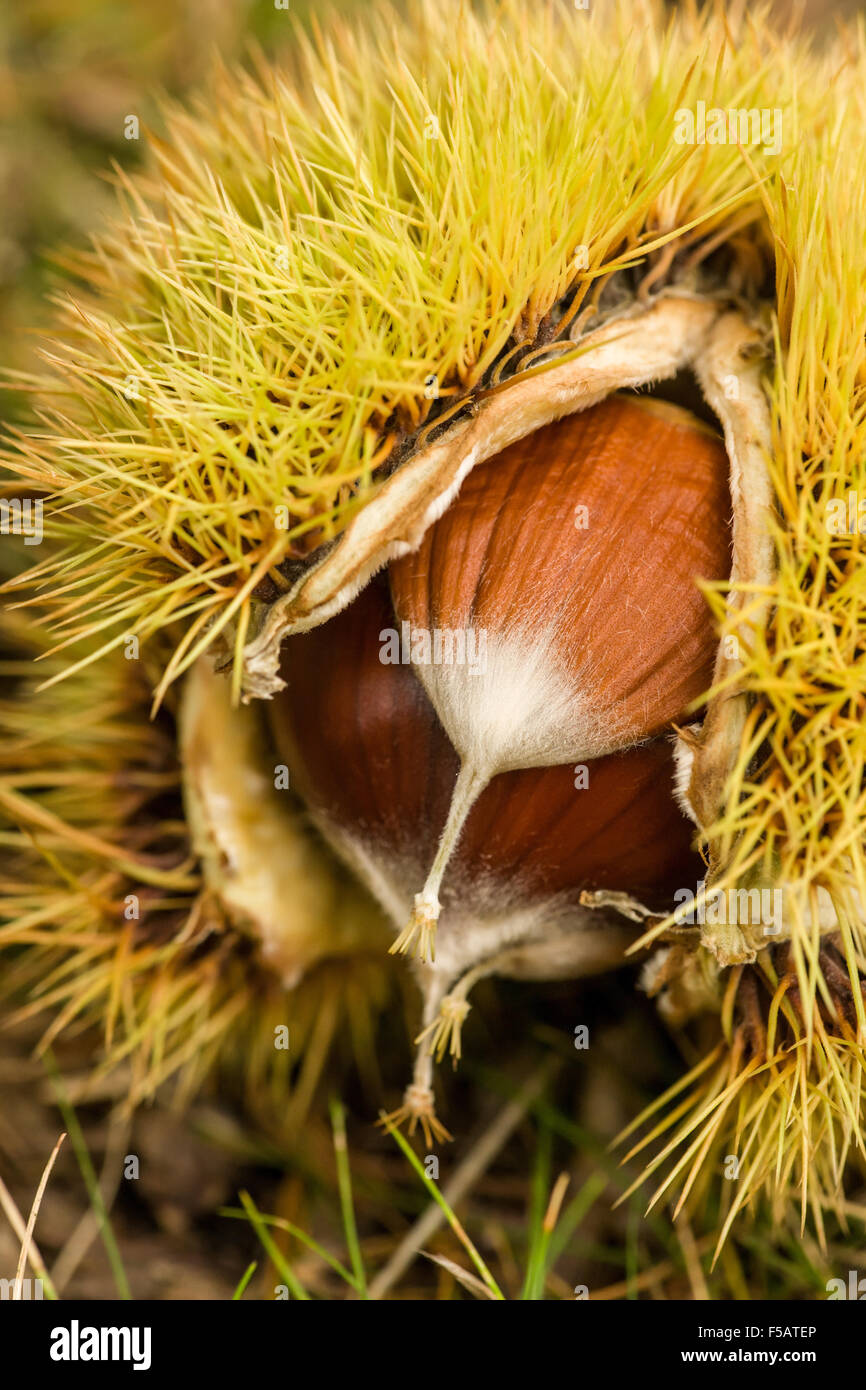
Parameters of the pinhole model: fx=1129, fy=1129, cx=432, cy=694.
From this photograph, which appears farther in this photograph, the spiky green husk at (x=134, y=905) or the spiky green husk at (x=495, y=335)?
the spiky green husk at (x=134, y=905)

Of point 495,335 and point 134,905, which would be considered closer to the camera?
point 495,335

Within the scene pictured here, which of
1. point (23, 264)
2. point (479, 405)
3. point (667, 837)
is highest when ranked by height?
point (23, 264)

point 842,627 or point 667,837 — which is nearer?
point 842,627

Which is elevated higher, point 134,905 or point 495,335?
point 495,335

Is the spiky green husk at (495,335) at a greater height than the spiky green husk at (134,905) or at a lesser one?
greater

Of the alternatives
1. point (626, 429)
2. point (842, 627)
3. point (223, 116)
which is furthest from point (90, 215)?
point (842, 627)

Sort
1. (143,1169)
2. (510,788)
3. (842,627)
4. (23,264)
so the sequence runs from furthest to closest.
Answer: (23,264) < (143,1169) < (510,788) < (842,627)

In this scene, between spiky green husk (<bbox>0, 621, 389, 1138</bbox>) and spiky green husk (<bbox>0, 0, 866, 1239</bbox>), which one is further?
spiky green husk (<bbox>0, 621, 389, 1138</bbox>)
